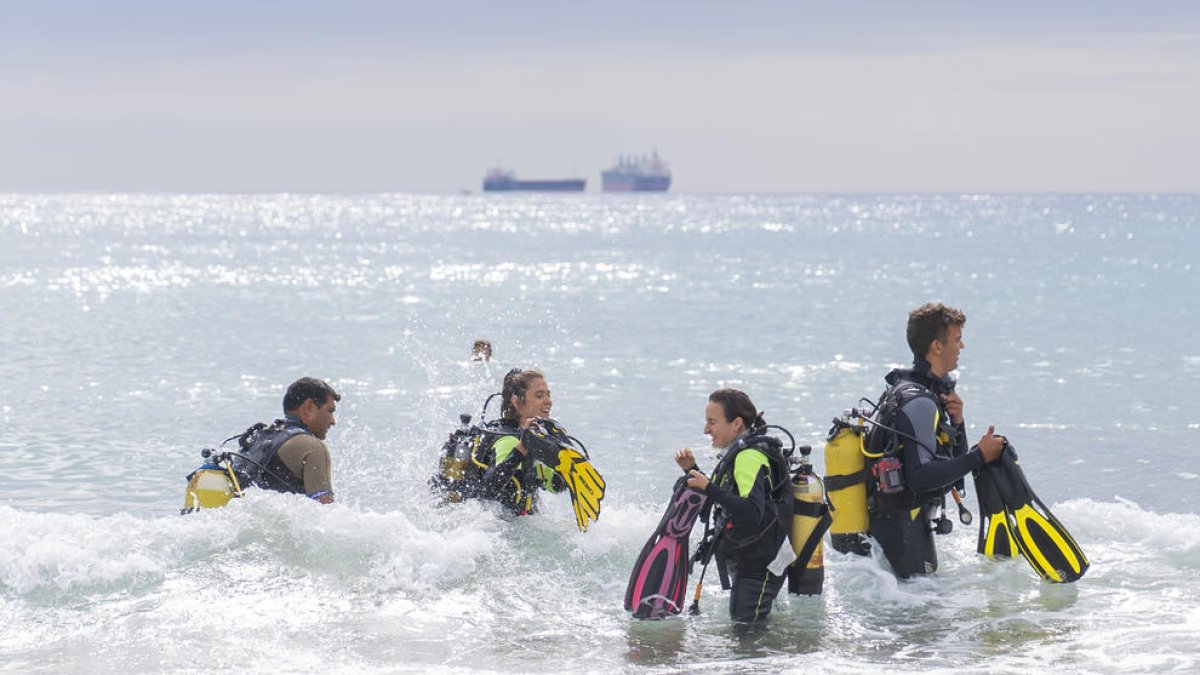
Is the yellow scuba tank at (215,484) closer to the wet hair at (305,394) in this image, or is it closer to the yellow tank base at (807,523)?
the wet hair at (305,394)

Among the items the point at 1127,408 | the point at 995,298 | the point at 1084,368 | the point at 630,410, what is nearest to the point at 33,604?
the point at 630,410

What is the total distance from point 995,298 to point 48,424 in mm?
34219

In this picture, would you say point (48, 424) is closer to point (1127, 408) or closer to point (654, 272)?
point (1127, 408)

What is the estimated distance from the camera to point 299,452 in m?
8.76

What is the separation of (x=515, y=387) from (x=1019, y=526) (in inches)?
128

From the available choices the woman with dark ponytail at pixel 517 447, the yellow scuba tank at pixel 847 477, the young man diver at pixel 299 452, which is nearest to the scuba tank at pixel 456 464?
the woman with dark ponytail at pixel 517 447

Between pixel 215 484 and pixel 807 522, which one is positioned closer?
pixel 807 522

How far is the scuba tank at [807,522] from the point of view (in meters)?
7.81

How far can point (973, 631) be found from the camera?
27.1ft

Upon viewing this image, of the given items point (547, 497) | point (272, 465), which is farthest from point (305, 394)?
point (547, 497)

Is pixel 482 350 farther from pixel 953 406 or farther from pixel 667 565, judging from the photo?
pixel 953 406

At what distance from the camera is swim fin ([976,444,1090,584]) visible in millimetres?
8344

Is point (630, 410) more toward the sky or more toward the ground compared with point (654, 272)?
more toward the ground

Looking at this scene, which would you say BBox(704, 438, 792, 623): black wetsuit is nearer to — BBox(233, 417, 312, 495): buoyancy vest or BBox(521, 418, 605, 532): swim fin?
BBox(521, 418, 605, 532): swim fin
